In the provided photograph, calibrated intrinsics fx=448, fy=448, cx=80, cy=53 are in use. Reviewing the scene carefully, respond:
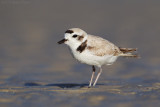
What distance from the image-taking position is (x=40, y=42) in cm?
1619

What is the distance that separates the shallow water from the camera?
828 cm

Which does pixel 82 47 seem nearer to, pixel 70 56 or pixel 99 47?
pixel 99 47

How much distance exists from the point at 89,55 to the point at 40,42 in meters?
7.19

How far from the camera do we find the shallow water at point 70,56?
8.28 meters

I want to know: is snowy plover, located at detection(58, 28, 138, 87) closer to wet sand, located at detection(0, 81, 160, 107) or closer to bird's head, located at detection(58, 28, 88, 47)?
bird's head, located at detection(58, 28, 88, 47)

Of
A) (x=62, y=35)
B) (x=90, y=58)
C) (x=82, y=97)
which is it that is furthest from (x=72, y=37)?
(x=62, y=35)

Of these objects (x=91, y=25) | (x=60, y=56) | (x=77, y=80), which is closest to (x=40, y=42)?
(x=60, y=56)

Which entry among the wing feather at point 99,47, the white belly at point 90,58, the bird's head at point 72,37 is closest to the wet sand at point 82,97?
the white belly at point 90,58

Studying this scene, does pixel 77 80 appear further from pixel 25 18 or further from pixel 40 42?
pixel 25 18

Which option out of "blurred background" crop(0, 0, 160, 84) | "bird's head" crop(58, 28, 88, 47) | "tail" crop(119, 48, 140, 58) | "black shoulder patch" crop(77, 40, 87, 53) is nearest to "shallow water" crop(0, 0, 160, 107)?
"blurred background" crop(0, 0, 160, 84)

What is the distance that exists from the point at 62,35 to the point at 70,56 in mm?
2667

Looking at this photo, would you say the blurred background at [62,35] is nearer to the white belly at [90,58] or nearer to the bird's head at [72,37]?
the white belly at [90,58]

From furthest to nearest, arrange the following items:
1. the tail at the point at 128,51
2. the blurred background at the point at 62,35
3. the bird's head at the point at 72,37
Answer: the blurred background at the point at 62,35 → the tail at the point at 128,51 → the bird's head at the point at 72,37

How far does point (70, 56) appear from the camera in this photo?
14586mm
